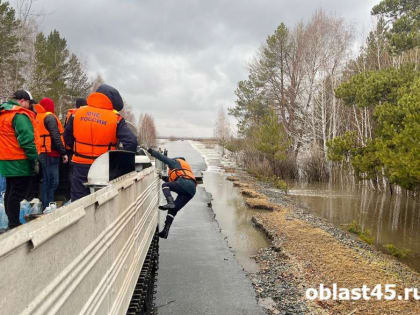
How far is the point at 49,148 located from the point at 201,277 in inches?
135

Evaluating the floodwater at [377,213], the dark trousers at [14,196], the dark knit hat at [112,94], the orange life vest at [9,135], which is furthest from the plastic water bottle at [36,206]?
the floodwater at [377,213]

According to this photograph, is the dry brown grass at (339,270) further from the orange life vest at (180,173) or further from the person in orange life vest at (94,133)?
the person in orange life vest at (94,133)

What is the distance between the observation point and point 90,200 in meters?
1.92

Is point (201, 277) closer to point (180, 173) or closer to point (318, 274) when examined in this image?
point (180, 173)

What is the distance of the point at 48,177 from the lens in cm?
532

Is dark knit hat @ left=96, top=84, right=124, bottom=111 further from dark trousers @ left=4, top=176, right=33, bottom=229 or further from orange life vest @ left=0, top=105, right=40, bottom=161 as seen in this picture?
dark trousers @ left=4, top=176, right=33, bottom=229

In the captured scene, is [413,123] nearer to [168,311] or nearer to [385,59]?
[168,311]

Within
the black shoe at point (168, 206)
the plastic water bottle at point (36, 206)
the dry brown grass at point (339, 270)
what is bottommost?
the dry brown grass at point (339, 270)

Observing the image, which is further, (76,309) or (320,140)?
(320,140)

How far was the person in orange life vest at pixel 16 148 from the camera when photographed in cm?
395

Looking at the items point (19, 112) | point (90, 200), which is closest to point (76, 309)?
point (90, 200)

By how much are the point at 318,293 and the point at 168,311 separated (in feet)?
7.96

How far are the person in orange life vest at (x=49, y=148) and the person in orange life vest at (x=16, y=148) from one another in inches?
37.8

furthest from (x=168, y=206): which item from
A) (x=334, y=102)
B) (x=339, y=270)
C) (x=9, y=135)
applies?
(x=334, y=102)
